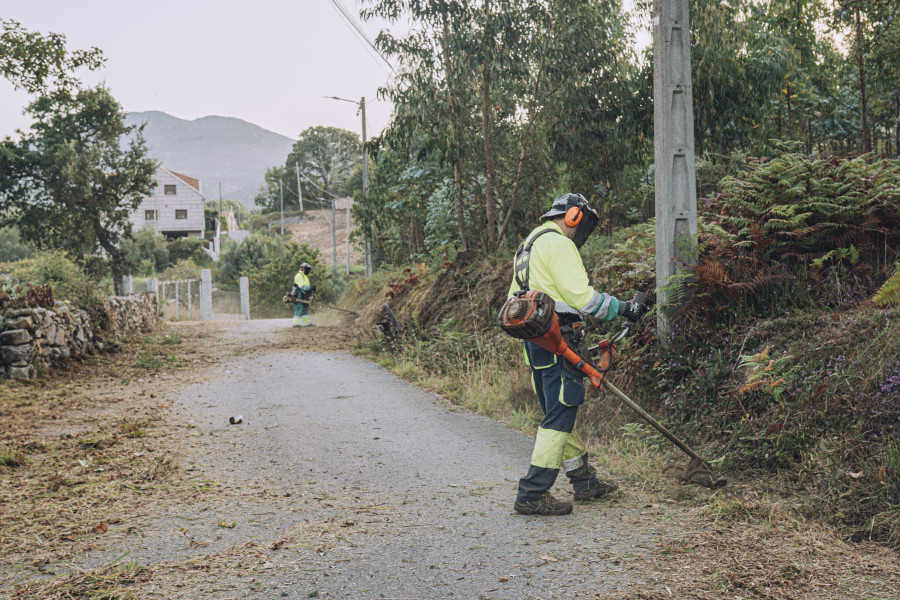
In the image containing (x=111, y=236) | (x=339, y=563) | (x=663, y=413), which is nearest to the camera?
(x=339, y=563)

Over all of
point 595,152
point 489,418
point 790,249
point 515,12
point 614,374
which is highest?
point 515,12

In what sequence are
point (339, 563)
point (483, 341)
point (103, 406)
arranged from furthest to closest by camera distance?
point (483, 341), point (103, 406), point (339, 563)

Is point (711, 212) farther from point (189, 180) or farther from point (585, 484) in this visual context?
point (189, 180)

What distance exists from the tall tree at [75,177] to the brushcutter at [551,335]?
89.7 feet

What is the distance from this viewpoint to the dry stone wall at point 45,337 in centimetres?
1128

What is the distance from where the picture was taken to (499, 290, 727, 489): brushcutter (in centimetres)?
469

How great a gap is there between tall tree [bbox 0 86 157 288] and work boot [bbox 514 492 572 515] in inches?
1087

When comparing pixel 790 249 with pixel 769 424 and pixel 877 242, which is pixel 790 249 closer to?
pixel 877 242

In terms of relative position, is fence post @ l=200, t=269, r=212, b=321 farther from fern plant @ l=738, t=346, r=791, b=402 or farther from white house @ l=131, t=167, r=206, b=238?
white house @ l=131, t=167, r=206, b=238

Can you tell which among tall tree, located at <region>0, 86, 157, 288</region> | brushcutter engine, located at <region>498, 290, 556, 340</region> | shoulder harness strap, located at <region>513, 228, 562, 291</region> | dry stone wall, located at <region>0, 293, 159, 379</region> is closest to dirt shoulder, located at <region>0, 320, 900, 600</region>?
brushcutter engine, located at <region>498, 290, 556, 340</region>

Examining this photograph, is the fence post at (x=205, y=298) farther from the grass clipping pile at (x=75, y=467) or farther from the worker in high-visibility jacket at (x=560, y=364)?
the worker in high-visibility jacket at (x=560, y=364)

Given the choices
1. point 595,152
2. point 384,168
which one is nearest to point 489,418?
point 595,152

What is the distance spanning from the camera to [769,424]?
5.28 meters

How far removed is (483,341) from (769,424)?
613 cm
